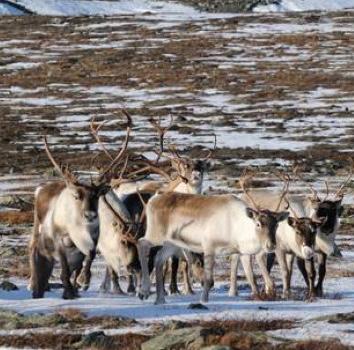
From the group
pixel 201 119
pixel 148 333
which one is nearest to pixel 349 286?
pixel 148 333

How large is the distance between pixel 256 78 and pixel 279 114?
57.2 feet

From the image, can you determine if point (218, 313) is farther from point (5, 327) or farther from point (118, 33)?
point (118, 33)

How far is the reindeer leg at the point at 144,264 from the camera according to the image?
13.6m

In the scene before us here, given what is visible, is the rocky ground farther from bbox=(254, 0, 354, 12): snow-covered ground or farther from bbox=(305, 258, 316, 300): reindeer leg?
bbox=(305, 258, 316, 300): reindeer leg

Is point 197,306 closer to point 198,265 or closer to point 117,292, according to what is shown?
point 117,292

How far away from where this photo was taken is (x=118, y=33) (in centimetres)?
10012

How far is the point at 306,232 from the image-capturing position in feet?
46.8

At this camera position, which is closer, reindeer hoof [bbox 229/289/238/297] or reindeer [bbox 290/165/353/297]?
reindeer hoof [bbox 229/289/238/297]

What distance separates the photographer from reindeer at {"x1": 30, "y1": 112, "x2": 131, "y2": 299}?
41.7 ft

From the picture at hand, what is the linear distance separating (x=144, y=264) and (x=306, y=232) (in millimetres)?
2072

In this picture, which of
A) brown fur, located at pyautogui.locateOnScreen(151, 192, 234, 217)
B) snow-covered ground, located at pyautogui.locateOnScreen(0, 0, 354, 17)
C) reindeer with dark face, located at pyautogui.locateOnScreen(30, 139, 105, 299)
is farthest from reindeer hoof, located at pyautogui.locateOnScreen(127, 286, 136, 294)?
snow-covered ground, located at pyautogui.locateOnScreen(0, 0, 354, 17)

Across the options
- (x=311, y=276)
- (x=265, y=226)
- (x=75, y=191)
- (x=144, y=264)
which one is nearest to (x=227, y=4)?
(x=311, y=276)

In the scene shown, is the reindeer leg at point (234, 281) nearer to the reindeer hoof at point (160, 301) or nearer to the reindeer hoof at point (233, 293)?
the reindeer hoof at point (233, 293)

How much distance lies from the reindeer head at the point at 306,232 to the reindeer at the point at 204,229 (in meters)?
0.83
